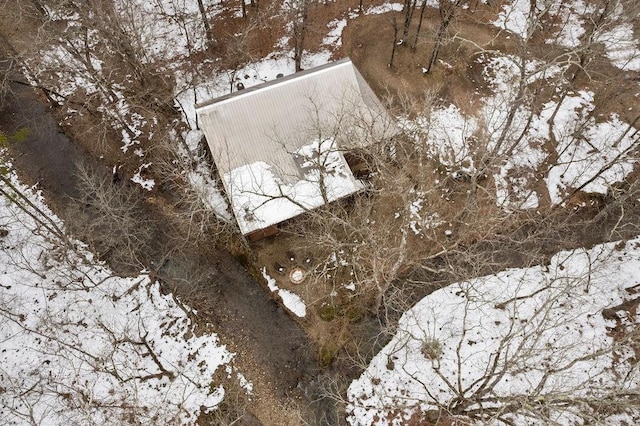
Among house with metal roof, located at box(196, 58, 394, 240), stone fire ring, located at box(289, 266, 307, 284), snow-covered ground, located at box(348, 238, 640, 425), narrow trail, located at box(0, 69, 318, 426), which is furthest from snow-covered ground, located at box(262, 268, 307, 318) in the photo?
snow-covered ground, located at box(348, 238, 640, 425)

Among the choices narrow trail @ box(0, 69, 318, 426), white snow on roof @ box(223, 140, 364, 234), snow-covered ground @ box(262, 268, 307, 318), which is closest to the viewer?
narrow trail @ box(0, 69, 318, 426)

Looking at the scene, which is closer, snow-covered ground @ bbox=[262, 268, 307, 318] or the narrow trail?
the narrow trail

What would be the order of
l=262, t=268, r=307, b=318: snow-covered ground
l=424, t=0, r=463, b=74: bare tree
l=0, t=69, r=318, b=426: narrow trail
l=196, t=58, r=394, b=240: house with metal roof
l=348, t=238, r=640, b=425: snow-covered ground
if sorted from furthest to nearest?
l=424, t=0, r=463, b=74: bare tree, l=262, t=268, r=307, b=318: snow-covered ground, l=196, t=58, r=394, b=240: house with metal roof, l=0, t=69, r=318, b=426: narrow trail, l=348, t=238, r=640, b=425: snow-covered ground

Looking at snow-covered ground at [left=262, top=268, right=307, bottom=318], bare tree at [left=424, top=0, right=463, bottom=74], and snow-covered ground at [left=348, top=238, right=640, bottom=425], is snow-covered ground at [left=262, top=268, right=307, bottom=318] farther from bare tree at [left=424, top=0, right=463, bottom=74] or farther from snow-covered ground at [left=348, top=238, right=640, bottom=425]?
bare tree at [left=424, top=0, right=463, bottom=74]

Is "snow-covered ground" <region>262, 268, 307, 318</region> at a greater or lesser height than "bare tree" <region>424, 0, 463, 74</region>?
lesser

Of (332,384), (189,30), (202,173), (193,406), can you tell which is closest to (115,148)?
(202,173)
